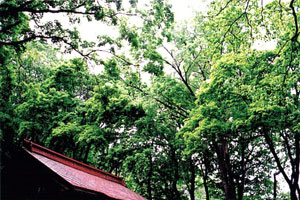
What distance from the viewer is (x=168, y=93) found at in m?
12.5

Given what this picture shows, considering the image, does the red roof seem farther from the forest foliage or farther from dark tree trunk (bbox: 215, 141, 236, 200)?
dark tree trunk (bbox: 215, 141, 236, 200)

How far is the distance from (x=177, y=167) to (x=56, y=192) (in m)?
11.4

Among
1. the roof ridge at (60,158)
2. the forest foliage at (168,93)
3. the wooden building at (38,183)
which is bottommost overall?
the wooden building at (38,183)

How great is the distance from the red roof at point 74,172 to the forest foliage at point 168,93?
1048 mm

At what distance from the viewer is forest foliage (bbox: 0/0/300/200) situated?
6.84 m

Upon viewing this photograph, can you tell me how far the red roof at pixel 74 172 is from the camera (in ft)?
18.5

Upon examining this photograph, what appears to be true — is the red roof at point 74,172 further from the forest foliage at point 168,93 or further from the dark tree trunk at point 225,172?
the dark tree trunk at point 225,172

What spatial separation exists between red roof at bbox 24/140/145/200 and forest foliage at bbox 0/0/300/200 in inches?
41.3

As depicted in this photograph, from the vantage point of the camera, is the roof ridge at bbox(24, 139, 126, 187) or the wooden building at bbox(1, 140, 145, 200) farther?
the roof ridge at bbox(24, 139, 126, 187)

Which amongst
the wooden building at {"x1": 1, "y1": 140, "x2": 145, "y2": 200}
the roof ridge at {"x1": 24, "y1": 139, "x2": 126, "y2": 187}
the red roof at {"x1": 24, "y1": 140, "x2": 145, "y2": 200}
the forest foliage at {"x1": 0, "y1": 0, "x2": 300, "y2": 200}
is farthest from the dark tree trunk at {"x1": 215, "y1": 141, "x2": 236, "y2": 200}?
the wooden building at {"x1": 1, "y1": 140, "x2": 145, "y2": 200}

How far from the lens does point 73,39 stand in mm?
7168

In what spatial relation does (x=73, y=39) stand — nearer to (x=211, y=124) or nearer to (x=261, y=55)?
(x=211, y=124)

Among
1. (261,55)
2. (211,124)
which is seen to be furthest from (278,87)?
(211,124)

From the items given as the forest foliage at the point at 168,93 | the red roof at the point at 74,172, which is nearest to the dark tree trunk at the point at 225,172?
the forest foliage at the point at 168,93
